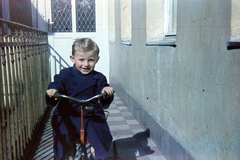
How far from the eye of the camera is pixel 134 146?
12.9ft

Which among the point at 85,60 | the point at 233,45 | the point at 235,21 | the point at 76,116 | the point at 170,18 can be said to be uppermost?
the point at 170,18

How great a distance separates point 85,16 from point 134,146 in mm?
5916

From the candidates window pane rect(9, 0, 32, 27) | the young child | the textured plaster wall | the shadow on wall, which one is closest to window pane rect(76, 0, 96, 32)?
A: window pane rect(9, 0, 32, 27)

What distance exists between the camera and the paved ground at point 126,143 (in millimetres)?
3530

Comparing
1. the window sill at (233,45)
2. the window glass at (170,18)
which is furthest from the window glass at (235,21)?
the window glass at (170,18)

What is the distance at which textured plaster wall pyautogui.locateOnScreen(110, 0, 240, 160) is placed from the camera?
199 centimetres

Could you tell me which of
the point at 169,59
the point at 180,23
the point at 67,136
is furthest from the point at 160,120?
the point at 67,136

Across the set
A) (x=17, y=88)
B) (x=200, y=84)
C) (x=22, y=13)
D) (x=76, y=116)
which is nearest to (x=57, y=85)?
(x=76, y=116)

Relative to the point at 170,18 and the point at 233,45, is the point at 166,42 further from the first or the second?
the point at 233,45

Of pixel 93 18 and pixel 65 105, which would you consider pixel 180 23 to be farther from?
pixel 93 18

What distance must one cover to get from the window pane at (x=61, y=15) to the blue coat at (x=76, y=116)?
20.6 ft

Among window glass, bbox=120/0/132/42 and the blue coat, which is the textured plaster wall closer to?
the blue coat

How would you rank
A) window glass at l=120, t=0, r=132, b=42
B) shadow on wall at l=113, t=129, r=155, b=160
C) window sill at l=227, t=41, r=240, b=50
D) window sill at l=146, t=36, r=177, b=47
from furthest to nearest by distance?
window glass at l=120, t=0, r=132, b=42
shadow on wall at l=113, t=129, r=155, b=160
window sill at l=146, t=36, r=177, b=47
window sill at l=227, t=41, r=240, b=50

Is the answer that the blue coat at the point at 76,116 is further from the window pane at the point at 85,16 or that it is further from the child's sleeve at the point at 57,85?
the window pane at the point at 85,16
